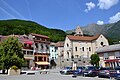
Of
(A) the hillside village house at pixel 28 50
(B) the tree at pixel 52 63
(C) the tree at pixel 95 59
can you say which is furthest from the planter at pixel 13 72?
(B) the tree at pixel 52 63

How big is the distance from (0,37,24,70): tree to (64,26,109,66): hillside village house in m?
40.3

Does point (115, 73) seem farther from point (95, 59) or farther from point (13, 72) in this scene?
point (95, 59)

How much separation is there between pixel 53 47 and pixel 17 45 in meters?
51.2

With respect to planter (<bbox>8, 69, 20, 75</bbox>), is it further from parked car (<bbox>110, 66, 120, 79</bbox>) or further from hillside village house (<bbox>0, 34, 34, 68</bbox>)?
hillside village house (<bbox>0, 34, 34, 68</bbox>)

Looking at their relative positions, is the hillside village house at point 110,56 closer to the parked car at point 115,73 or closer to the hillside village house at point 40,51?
the hillside village house at point 40,51

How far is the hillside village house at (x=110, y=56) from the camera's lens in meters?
74.5

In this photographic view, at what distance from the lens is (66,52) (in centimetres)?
9325

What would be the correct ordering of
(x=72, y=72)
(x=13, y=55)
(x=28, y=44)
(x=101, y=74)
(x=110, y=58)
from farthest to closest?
(x=28, y=44), (x=110, y=58), (x=13, y=55), (x=72, y=72), (x=101, y=74)

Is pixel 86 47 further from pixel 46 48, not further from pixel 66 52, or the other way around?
pixel 46 48

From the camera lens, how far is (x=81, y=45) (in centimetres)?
9238

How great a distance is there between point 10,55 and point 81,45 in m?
45.6

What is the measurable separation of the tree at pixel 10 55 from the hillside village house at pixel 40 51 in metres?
33.9

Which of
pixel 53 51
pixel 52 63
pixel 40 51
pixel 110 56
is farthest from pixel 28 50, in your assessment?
pixel 110 56

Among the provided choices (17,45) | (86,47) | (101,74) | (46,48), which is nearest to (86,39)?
(86,47)
